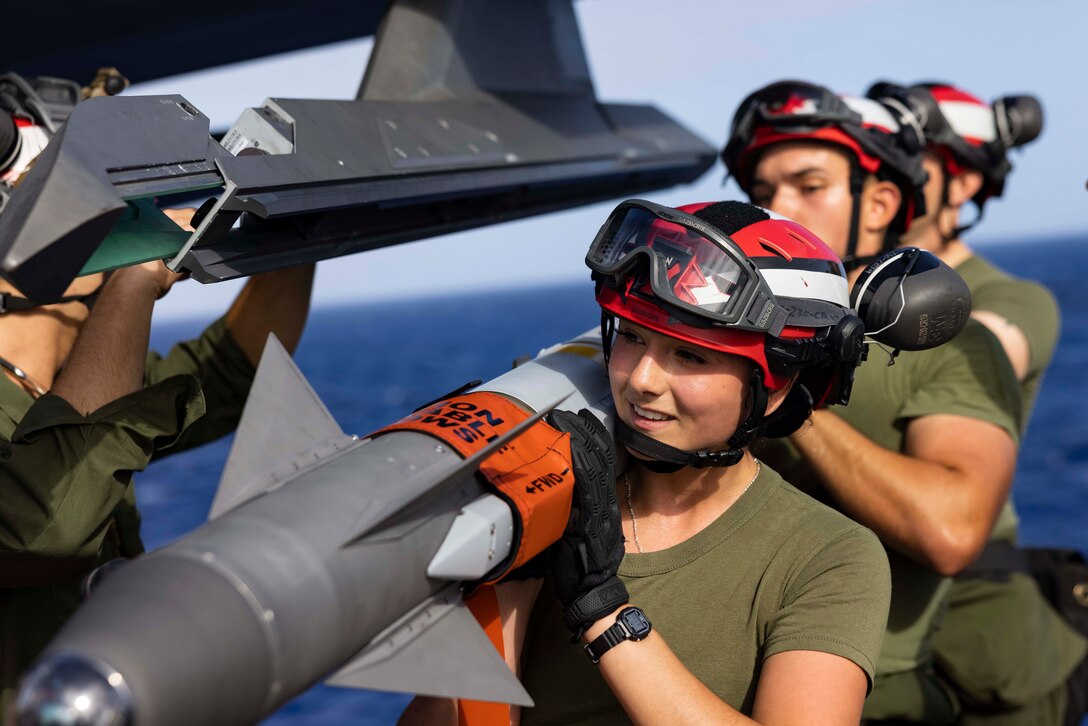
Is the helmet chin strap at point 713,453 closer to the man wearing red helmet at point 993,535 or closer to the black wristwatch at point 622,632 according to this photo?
the black wristwatch at point 622,632

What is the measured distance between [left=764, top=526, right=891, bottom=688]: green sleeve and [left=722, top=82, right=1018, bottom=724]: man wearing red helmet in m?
0.59

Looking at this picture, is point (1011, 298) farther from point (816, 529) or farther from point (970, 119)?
point (816, 529)

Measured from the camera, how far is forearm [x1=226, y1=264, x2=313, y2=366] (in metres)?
4.27

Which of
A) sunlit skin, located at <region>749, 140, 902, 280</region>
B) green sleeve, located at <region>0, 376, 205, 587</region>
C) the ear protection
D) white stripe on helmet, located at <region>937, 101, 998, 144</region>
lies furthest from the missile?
white stripe on helmet, located at <region>937, 101, 998, 144</region>

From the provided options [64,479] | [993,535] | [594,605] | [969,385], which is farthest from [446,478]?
[993,535]

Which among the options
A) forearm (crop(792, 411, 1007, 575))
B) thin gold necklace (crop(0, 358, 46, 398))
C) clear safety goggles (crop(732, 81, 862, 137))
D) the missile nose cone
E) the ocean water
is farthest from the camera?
the ocean water

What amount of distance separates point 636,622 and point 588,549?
0.19m

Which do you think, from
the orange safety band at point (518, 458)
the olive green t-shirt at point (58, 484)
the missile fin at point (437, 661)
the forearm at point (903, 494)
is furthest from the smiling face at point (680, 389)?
the olive green t-shirt at point (58, 484)

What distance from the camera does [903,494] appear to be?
3.50 metres

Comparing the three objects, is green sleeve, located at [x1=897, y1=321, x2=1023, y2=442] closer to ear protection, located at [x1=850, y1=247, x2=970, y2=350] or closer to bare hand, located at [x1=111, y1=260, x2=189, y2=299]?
ear protection, located at [x1=850, y1=247, x2=970, y2=350]

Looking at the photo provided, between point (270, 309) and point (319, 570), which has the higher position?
point (319, 570)

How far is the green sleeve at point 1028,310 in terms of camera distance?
172 inches

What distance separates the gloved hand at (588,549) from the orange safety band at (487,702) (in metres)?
0.20

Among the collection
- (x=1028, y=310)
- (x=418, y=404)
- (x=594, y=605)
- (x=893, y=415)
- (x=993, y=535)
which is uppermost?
(x=594, y=605)
